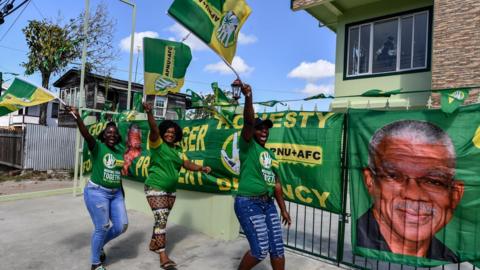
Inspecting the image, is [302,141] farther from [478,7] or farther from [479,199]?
[478,7]

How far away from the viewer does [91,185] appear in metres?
4.24

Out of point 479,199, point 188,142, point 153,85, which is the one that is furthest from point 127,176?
point 479,199

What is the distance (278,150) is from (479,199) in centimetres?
240

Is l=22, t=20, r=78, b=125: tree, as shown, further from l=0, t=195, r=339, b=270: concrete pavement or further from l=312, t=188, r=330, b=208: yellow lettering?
l=312, t=188, r=330, b=208: yellow lettering

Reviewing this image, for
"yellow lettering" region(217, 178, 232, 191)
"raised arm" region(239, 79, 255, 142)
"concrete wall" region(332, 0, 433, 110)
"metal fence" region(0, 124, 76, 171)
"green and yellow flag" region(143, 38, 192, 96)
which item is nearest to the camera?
"raised arm" region(239, 79, 255, 142)

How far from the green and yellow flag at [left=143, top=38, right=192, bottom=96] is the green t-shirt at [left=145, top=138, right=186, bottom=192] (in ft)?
3.85

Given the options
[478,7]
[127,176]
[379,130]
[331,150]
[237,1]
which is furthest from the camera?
[478,7]

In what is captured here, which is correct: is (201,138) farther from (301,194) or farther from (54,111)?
(54,111)

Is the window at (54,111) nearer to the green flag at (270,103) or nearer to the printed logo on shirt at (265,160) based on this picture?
the green flag at (270,103)

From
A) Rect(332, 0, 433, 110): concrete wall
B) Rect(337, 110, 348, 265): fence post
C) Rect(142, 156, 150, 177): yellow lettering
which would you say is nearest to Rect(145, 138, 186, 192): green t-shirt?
Rect(337, 110, 348, 265): fence post

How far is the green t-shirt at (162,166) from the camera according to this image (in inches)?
173

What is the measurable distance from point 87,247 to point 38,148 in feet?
43.3

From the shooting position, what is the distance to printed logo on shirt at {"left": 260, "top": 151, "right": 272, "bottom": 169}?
11.7 feet

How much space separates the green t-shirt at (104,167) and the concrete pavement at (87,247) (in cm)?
112
